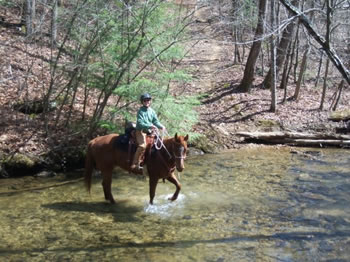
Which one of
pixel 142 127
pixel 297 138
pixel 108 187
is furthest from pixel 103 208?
pixel 297 138

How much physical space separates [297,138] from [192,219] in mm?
8987

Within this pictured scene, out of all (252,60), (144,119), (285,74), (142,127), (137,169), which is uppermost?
(252,60)

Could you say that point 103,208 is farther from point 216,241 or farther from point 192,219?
point 216,241

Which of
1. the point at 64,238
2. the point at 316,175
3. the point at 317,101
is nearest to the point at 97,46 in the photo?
the point at 64,238

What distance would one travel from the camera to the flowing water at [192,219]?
673 cm

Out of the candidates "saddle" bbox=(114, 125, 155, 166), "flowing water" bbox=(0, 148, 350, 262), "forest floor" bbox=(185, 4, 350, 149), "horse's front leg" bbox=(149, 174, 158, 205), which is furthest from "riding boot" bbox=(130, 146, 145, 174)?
"forest floor" bbox=(185, 4, 350, 149)

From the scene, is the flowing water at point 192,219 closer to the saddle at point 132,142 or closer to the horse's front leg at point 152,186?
the horse's front leg at point 152,186

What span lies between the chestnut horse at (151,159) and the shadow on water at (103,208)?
0.29 metres

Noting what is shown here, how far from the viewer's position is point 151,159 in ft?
29.6

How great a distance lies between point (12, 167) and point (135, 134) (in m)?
4.59

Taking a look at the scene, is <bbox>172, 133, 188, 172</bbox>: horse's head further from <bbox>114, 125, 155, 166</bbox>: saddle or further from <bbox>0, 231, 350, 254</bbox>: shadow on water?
<bbox>0, 231, 350, 254</bbox>: shadow on water

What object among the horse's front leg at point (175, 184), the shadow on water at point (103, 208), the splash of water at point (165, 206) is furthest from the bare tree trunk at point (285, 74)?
the shadow on water at point (103, 208)

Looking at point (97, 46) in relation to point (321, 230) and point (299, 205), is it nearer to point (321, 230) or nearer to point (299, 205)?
point (299, 205)

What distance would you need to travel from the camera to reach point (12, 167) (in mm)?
11391
